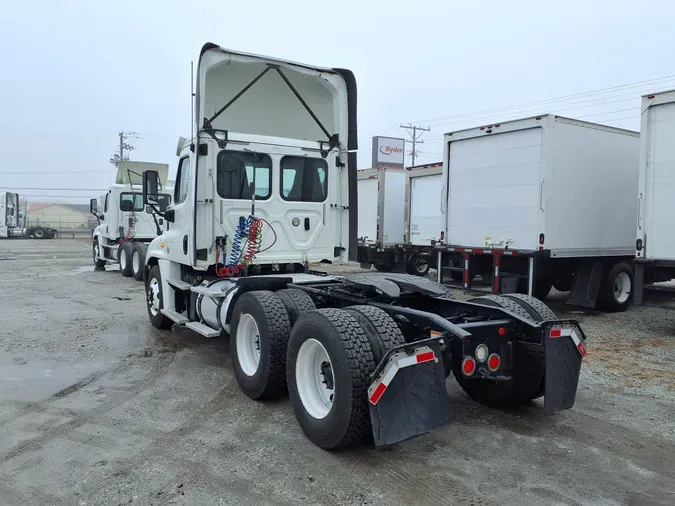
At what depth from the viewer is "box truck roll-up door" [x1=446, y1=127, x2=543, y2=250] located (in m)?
9.94

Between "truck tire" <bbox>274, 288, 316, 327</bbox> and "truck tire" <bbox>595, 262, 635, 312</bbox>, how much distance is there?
7.52 m

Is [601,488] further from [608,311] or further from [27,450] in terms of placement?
[608,311]

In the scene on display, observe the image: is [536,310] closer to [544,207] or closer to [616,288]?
[544,207]

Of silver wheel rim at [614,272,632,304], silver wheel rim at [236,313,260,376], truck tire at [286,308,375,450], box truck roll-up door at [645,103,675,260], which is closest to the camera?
truck tire at [286,308,375,450]

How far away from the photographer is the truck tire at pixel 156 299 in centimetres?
807

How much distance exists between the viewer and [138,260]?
15.9 metres

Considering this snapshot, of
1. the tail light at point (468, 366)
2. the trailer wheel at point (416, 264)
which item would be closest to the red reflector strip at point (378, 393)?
the tail light at point (468, 366)

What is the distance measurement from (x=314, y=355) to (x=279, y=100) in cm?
410

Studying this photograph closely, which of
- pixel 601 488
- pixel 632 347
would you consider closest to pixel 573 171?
pixel 632 347

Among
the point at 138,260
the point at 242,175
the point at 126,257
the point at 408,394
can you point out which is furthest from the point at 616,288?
the point at 126,257

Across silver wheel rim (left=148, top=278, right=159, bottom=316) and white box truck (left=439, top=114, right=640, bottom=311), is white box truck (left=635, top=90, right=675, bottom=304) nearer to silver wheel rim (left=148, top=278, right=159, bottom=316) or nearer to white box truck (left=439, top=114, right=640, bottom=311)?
white box truck (left=439, top=114, right=640, bottom=311)

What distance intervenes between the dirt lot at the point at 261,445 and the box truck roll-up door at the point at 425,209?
27.7ft

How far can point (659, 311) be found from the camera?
36.1 ft

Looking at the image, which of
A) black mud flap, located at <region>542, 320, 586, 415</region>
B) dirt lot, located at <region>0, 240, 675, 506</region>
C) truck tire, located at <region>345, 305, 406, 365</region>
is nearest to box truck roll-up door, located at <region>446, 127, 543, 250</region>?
dirt lot, located at <region>0, 240, 675, 506</region>
